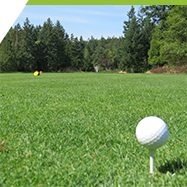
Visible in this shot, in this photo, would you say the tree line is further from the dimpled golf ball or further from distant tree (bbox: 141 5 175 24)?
the dimpled golf ball

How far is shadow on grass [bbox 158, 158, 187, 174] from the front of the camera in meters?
2.07

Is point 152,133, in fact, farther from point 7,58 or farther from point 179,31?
point 7,58

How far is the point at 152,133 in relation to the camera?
184 cm

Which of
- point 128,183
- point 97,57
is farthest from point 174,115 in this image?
point 97,57

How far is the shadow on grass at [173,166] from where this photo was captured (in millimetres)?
2072

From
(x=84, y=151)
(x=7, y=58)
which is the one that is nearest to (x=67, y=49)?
(x=7, y=58)

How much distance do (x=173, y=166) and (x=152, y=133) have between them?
0.59 m

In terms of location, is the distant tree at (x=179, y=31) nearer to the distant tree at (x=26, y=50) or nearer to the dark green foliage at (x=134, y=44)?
the dark green foliage at (x=134, y=44)

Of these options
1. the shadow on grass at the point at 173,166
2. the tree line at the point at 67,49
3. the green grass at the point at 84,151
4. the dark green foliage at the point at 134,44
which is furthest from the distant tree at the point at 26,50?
the shadow on grass at the point at 173,166

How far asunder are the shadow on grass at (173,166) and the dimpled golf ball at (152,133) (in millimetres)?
399

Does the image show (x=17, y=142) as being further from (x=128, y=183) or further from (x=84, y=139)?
(x=128, y=183)

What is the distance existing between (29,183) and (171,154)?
164 cm

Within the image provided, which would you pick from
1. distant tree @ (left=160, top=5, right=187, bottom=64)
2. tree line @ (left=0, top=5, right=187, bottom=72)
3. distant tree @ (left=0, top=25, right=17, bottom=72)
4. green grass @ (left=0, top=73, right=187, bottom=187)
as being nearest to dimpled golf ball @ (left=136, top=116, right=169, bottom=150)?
green grass @ (left=0, top=73, right=187, bottom=187)

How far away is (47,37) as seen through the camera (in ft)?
177
